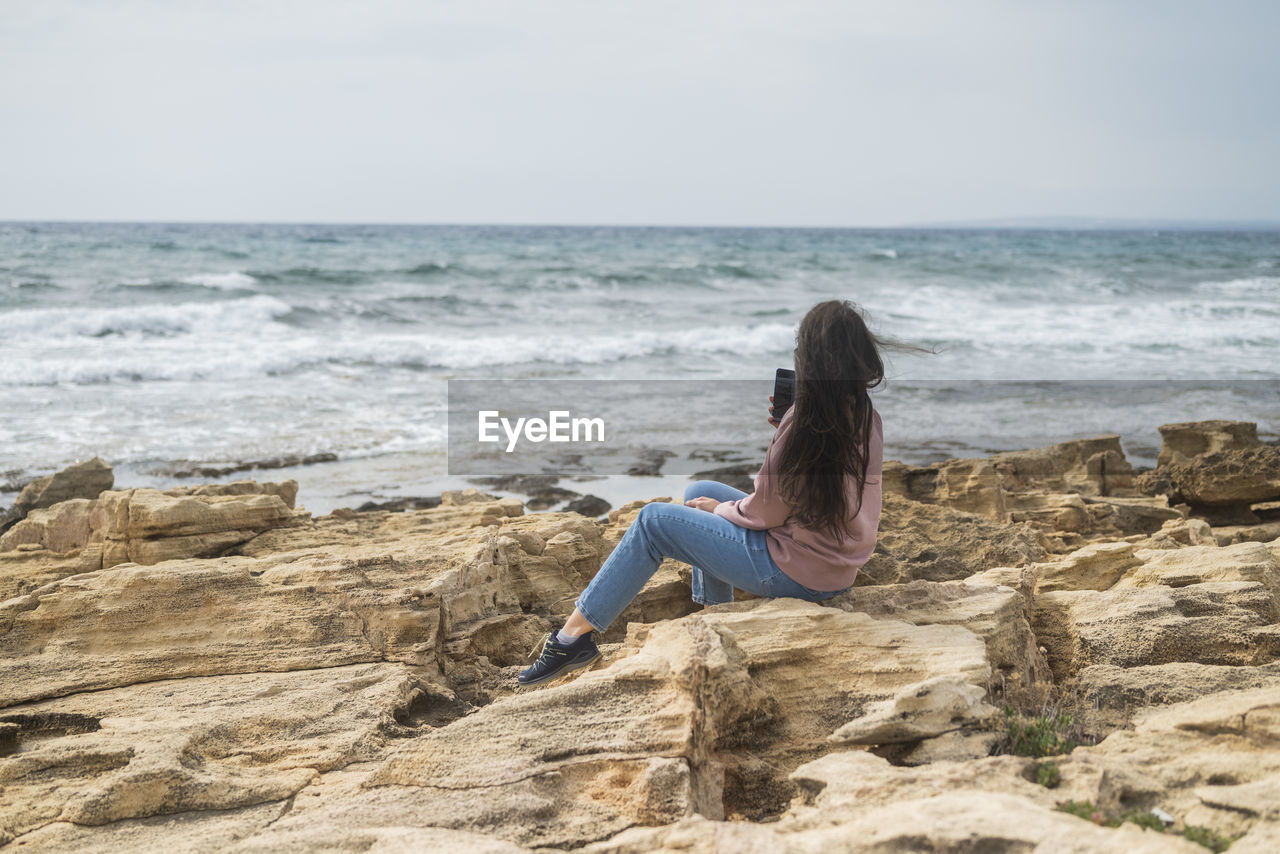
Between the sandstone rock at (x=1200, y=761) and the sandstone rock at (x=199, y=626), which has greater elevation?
the sandstone rock at (x=1200, y=761)

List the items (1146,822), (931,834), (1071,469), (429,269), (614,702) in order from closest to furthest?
(931,834), (1146,822), (614,702), (1071,469), (429,269)

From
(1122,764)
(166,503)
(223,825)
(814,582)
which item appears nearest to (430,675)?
(223,825)

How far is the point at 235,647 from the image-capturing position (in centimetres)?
403

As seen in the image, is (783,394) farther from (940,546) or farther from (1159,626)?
(940,546)

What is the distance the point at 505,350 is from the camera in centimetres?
1803

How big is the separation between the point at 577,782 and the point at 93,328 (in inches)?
724

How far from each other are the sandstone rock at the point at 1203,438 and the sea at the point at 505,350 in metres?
1.79

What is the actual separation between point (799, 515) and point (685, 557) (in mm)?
504

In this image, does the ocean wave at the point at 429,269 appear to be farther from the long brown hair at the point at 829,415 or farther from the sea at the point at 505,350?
the long brown hair at the point at 829,415

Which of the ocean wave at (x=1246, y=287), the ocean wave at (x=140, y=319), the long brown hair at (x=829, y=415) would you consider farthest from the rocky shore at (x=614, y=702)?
the ocean wave at (x=1246, y=287)

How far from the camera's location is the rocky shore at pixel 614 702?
8.56ft

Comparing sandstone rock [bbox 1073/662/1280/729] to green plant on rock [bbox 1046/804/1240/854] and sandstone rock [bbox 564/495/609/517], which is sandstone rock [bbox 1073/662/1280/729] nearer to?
green plant on rock [bbox 1046/804/1240/854]

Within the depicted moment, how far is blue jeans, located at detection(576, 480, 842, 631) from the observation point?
3723 millimetres

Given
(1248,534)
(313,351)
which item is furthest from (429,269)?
(1248,534)
